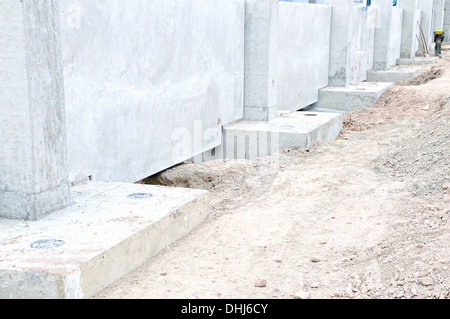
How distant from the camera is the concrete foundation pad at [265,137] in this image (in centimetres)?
809

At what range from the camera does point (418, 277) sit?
3.45 meters

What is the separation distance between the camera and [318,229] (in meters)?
4.85

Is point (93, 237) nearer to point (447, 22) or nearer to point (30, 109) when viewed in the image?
point (30, 109)

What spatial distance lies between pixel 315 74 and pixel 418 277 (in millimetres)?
9802

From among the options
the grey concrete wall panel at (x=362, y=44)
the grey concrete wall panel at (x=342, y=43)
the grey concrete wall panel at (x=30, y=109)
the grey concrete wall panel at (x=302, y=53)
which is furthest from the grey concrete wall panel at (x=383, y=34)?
the grey concrete wall panel at (x=30, y=109)

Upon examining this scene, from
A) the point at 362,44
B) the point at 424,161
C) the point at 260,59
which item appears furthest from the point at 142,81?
the point at 362,44

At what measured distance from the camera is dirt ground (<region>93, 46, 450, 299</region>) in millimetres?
3586

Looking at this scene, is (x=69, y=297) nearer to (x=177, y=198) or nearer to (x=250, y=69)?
(x=177, y=198)

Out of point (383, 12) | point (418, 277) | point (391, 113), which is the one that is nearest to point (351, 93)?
point (391, 113)

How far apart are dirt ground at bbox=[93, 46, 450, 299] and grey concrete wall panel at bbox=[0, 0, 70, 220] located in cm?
102

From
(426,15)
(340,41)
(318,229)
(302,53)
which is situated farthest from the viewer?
(426,15)

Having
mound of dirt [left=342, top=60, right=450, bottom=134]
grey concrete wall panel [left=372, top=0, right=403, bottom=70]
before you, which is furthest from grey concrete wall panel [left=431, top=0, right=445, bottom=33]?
mound of dirt [left=342, top=60, right=450, bottom=134]

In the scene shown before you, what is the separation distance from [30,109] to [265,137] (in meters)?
4.70

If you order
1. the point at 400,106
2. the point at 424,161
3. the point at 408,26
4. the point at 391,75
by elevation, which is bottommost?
the point at 424,161
